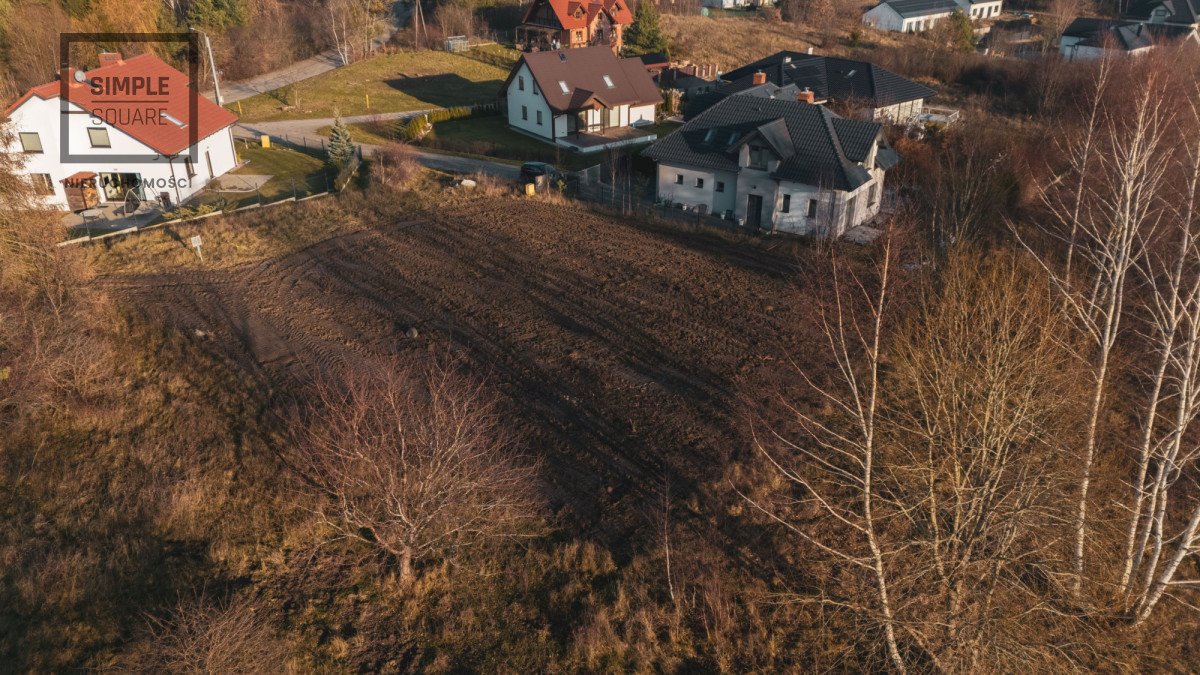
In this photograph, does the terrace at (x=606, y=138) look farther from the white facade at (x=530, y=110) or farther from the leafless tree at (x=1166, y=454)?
the leafless tree at (x=1166, y=454)

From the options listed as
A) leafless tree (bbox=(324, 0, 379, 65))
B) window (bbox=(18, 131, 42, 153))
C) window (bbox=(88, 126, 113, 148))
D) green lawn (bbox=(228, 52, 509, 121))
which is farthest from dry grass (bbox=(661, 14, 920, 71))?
window (bbox=(18, 131, 42, 153))

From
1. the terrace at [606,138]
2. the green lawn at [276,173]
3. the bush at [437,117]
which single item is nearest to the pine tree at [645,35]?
the bush at [437,117]

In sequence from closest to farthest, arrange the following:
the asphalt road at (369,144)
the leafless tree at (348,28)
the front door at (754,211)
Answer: the front door at (754,211), the asphalt road at (369,144), the leafless tree at (348,28)

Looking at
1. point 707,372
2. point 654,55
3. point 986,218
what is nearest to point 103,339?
point 707,372

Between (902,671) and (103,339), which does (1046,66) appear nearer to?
(902,671)

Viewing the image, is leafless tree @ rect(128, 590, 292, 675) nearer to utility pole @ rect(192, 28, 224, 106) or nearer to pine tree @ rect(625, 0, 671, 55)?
utility pole @ rect(192, 28, 224, 106)

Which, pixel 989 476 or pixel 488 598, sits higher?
pixel 989 476

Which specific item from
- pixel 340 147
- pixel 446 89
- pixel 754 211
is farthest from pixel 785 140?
pixel 446 89
